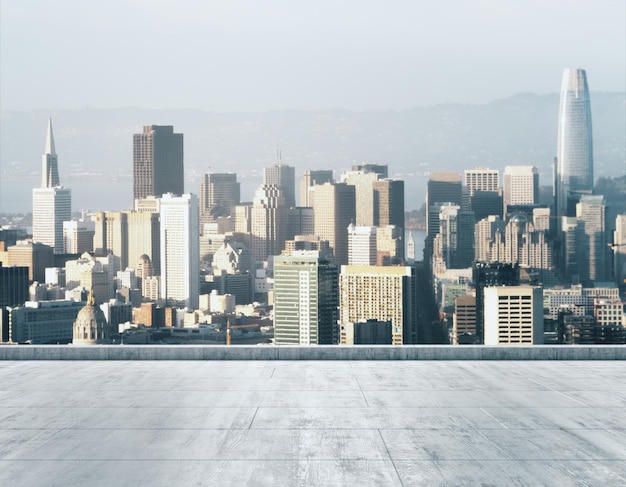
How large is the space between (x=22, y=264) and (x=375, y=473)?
8784 centimetres

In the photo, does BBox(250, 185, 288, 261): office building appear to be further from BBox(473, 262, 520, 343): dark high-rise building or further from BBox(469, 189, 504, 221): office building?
BBox(473, 262, 520, 343): dark high-rise building

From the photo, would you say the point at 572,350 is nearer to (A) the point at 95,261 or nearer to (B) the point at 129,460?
(B) the point at 129,460

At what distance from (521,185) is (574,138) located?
2694 centimetres

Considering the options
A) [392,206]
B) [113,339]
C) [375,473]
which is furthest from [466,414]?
[392,206]

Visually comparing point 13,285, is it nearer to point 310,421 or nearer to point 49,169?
point 49,169

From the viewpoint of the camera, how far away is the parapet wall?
1340 cm

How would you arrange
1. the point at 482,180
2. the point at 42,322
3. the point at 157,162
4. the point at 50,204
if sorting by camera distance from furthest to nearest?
1. the point at 157,162
2. the point at 482,180
3. the point at 50,204
4. the point at 42,322

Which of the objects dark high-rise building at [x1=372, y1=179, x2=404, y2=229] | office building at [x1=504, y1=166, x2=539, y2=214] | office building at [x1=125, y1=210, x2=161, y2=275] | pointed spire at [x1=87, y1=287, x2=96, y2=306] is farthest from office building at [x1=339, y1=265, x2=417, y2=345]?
office building at [x1=504, y1=166, x2=539, y2=214]

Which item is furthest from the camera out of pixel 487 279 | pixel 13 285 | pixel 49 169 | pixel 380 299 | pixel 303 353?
pixel 49 169

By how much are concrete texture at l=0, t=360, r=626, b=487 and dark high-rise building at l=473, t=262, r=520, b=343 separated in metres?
50.0

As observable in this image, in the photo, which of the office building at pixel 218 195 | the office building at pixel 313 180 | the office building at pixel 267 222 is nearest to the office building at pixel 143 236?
the office building at pixel 267 222

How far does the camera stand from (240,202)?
4948 inches

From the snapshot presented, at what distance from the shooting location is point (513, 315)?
2462 inches

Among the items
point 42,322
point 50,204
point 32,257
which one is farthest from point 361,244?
point 42,322
